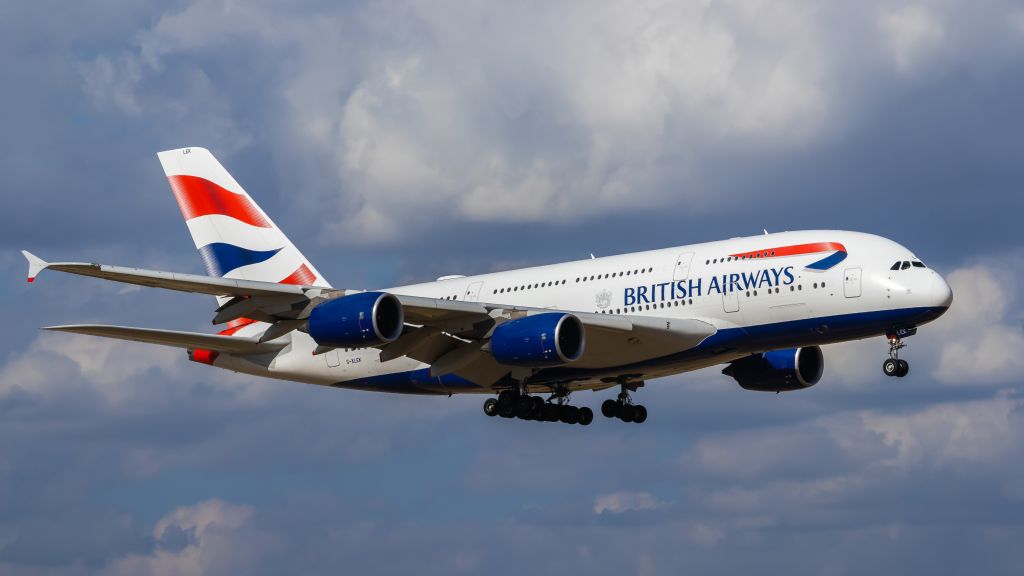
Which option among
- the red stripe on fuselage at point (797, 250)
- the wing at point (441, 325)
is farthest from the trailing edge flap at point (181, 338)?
the red stripe on fuselage at point (797, 250)

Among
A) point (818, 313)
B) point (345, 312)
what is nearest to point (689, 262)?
point (818, 313)

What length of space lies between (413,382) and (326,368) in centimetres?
369

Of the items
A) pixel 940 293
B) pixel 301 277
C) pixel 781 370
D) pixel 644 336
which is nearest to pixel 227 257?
pixel 301 277

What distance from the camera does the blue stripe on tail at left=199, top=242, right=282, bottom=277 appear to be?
61.7 meters

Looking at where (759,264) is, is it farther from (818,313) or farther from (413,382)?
(413,382)

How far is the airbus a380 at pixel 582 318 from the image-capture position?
4794 centimetres

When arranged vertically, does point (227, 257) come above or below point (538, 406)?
above

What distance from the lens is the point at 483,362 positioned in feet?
175

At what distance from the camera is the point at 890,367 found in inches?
1929

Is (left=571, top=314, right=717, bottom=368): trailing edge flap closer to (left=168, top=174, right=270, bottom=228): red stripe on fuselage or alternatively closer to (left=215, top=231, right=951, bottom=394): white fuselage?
(left=215, top=231, right=951, bottom=394): white fuselage

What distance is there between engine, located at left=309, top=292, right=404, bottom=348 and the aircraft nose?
16.4 meters

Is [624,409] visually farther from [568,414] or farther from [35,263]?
[35,263]

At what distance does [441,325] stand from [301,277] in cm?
1222

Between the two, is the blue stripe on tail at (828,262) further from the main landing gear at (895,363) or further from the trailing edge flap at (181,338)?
the trailing edge flap at (181,338)
